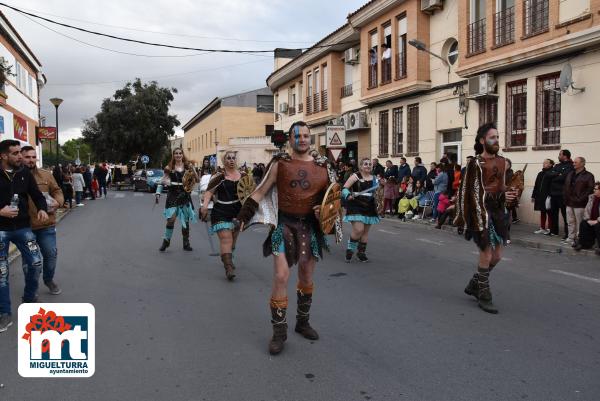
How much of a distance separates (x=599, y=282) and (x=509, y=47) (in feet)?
29.3

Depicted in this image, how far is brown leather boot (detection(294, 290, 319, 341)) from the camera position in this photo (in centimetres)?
493

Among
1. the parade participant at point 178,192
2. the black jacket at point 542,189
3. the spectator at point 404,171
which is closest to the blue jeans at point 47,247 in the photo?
the parade participant at point 178,192

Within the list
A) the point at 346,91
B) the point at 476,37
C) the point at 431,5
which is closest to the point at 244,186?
the point at 476,37

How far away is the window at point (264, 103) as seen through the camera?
176ft

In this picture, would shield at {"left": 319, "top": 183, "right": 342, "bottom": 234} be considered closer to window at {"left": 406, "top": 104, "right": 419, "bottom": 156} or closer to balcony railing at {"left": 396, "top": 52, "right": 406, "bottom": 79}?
window at {"left": 406, "top": 104, "right": 419, "bottom": 156}

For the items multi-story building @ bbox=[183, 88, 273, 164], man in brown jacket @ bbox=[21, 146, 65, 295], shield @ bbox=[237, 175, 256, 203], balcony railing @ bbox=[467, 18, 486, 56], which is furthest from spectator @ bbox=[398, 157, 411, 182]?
multi-story building @ bbox=[183, 88, 273, 164]

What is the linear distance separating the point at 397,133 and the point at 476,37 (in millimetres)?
5817

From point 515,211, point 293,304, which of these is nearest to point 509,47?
point 515,211

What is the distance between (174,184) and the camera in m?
10.0

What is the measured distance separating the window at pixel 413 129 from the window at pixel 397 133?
654mm

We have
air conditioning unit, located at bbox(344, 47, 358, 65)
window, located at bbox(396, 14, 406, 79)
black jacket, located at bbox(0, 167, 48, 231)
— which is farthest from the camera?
air conditioning unit, located at bbox(344, 47, 358, 65)

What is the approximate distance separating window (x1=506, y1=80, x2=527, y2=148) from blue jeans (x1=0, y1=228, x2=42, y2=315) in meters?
12.7

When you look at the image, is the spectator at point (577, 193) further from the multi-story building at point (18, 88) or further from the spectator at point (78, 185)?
the spectator at point (78, 185)

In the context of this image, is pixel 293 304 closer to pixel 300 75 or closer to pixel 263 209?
pixel 263 209
